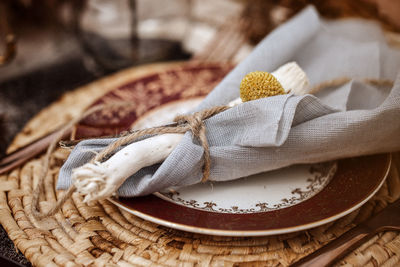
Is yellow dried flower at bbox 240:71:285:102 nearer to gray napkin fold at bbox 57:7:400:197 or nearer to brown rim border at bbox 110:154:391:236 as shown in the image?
gray napkin fold at bbox 57:7:400:197

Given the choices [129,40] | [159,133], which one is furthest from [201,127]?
[129,40]

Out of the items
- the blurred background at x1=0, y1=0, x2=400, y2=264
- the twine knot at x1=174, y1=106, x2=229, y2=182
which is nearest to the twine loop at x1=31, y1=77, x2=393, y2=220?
the twine knot at x1=174, y1=106, x2=229, y2=182

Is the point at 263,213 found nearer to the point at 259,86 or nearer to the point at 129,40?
the point at 259,86

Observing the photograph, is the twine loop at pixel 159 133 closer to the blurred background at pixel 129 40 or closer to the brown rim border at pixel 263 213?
the brown rim border at pixel 263 213

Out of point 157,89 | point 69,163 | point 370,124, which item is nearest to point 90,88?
point 157,89

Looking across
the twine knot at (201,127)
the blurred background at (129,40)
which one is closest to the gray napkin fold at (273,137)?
the twine knot at (201,127)

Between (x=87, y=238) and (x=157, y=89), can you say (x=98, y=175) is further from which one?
(x=157, y=89)

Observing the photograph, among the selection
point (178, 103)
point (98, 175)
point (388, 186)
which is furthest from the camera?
point (178, 103)
